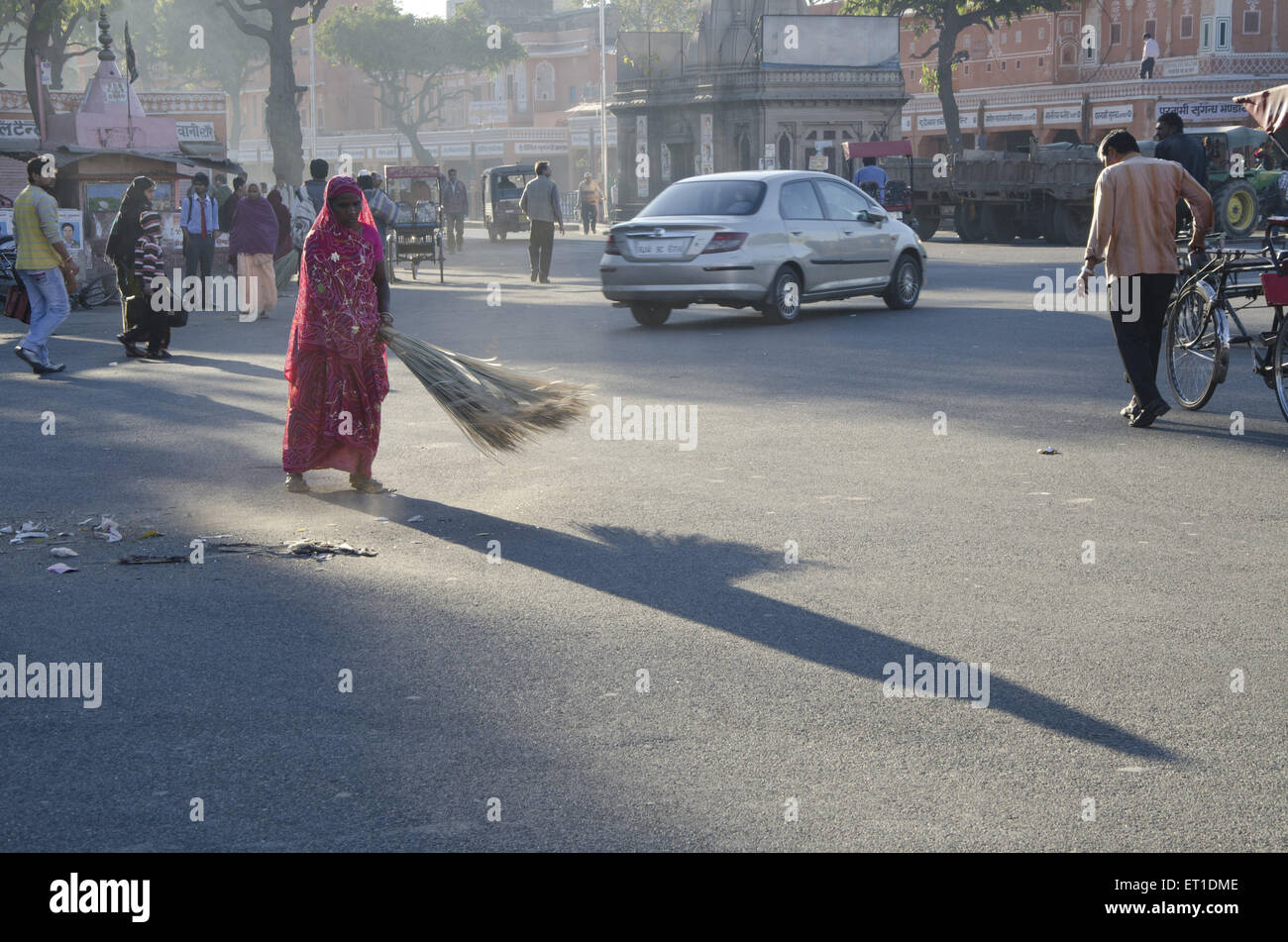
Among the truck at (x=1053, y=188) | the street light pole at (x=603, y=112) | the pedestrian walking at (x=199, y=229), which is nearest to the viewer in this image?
the pedestrian walking at (x=199, y=229)

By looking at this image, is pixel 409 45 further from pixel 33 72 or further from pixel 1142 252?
pixel 1142 252

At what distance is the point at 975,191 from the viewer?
121 feet

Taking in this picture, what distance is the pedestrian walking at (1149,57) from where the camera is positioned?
51.3 meters

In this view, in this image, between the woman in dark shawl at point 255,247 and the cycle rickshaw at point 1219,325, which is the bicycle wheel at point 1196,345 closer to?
the cycle rickshaw at point 1219,325

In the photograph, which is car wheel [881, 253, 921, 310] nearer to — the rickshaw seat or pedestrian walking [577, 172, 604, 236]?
the rickshaw seat

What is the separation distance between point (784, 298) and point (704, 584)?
456 inches

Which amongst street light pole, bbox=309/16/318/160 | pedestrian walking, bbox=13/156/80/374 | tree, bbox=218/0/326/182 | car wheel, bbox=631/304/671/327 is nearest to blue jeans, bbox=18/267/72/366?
pedestrian walking, bbox=13/156/80/374

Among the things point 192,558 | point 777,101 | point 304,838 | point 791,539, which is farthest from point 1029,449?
point 777,101

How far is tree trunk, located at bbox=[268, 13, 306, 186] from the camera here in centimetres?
3972

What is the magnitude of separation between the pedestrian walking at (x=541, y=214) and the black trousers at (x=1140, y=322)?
1639 cm

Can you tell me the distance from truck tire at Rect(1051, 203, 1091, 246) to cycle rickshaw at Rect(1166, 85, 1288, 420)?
2383 centimetres

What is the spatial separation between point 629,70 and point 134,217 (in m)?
46.8

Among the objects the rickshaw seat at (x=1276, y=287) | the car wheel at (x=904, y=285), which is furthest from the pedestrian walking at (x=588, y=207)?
the rickshaw seat at (x=1276, y=287)

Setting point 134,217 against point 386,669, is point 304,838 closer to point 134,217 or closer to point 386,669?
point 386,669
